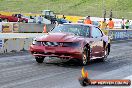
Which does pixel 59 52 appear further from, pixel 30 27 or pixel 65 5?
pixel 65 5

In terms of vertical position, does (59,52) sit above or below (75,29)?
below

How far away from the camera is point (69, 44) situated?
13258 mm

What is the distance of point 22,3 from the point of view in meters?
84.5

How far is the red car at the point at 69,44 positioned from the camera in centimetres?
1320

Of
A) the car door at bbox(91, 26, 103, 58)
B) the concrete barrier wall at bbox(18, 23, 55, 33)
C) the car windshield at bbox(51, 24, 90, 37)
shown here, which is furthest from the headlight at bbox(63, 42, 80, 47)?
the concrete barrier wall at bbox(18, 23, 55, 33)

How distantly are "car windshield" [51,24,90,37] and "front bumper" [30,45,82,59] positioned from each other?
1156 millimetres

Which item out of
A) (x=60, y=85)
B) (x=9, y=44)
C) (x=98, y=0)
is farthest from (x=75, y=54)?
(x=98, y=0)

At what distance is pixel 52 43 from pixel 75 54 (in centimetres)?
79

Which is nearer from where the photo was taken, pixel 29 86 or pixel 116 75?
pixel 29 86

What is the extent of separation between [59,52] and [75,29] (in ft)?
5.58

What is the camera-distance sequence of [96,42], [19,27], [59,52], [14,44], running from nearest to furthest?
[59,52], [96,42], [14,44], [19,27]

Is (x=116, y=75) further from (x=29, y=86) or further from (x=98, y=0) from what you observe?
(x=98, y=0)

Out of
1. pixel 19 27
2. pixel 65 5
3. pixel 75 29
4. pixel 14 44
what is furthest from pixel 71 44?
pixel 65 5

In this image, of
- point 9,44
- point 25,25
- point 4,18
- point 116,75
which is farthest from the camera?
point 4,18
